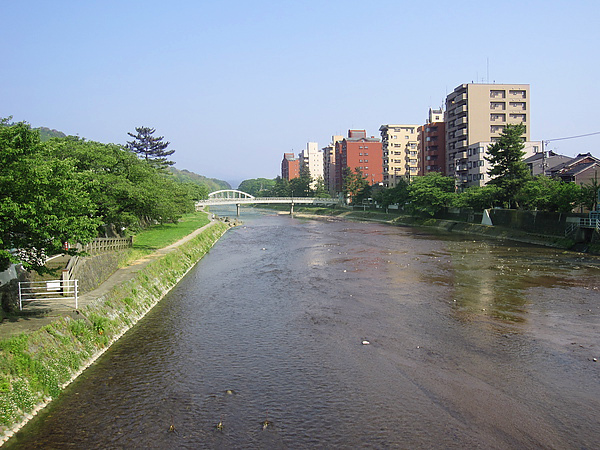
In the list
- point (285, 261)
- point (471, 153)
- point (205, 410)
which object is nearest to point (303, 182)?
point (471, 153)

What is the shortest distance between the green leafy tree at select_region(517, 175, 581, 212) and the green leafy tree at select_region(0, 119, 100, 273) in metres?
31.5

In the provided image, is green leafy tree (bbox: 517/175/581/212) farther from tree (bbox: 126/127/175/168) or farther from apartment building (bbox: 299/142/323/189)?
apartment building (bbox: 299/142/323/189)

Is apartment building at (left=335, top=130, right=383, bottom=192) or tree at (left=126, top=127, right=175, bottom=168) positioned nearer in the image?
tree at (left=126, top=127, right=175, bottom=168)

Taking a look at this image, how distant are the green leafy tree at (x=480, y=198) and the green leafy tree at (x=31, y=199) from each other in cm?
3775

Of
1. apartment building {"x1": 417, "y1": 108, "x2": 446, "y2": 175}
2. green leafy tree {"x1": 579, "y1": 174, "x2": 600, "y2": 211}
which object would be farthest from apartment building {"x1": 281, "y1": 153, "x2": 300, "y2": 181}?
green leafy tree {"x1": 579, "y1": 174, "x2": 600, "y2": 211}

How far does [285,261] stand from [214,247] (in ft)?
37.0

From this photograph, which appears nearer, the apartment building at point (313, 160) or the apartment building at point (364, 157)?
the apartment building at point (364, 157)

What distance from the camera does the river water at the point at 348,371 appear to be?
862 cm

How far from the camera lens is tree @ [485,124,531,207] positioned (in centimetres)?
4134

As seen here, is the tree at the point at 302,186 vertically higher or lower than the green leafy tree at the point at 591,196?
higher

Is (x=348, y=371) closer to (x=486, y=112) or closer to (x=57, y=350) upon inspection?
(x=57, y=350)

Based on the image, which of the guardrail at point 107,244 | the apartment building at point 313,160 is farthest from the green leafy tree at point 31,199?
the apartment building at point 313,160

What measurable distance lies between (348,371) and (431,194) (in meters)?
43.8

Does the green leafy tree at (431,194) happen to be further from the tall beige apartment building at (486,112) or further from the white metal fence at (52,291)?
the white metal fence at (52,291)
